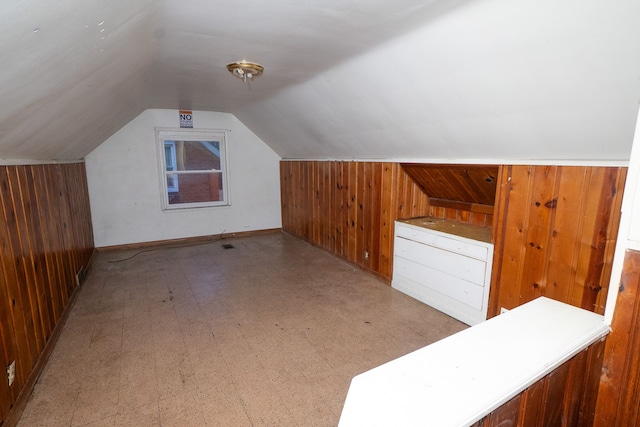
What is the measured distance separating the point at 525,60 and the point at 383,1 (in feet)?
2.33

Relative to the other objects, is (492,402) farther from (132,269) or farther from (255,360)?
(132,269)

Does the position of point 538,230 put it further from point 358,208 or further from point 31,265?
point 31,265

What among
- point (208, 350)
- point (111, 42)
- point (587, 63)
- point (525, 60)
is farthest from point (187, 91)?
point (587, 63)

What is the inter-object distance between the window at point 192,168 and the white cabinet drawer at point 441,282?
133 inches

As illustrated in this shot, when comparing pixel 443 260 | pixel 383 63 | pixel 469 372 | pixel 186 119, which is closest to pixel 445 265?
pixel 443 260

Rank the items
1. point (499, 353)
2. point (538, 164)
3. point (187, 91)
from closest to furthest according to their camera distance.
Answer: point (499, 353) → point (538, 164) → point (187, 91)

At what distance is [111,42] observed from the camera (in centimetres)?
151

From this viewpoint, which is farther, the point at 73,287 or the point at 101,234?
the point at 101,234

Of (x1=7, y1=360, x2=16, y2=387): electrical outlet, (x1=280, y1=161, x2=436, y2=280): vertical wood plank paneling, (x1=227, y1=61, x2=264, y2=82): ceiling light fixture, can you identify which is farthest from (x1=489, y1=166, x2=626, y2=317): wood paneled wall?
(x1=7, y1=360, x2=16, y2=387): electrical outlet

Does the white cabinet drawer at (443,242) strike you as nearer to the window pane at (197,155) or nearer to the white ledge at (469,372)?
the white ledge at (469,372)

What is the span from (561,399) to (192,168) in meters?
5.17

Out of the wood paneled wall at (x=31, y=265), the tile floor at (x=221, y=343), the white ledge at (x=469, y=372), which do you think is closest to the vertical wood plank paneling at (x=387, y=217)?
the tile floor at (x=221, y=343)

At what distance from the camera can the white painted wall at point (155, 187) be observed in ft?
14.9

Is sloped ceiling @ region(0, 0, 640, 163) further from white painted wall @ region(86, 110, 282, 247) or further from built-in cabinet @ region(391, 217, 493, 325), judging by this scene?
white painted wall @ region(86, 110, 282, 247)
